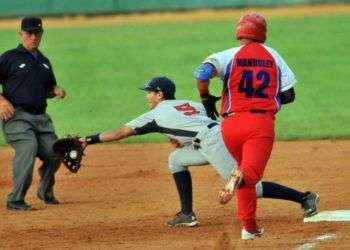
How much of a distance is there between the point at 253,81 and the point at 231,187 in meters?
0.87

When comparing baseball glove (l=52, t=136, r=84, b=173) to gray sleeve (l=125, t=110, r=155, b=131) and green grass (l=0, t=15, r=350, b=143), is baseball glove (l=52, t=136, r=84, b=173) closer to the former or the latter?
gray sleeve (l=125, t=110, r=155, b=131)

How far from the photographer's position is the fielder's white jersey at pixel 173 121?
890 cm

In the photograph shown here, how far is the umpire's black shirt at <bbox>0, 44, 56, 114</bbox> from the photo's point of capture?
10.3 m

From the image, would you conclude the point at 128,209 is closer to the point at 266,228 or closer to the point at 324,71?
the point at 266,228

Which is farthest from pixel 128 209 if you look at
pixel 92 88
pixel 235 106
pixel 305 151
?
pixel 92 88

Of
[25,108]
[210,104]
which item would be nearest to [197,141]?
[210,104]

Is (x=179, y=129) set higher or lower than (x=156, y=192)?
higher

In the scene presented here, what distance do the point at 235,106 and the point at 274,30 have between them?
19974mm

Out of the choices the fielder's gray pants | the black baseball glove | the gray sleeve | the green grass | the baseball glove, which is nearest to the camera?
the black baseball glove

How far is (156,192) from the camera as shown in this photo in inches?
441

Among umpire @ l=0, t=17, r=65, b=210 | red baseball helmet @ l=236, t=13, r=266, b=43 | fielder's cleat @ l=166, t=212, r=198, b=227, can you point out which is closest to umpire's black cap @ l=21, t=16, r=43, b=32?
umpire @ l=0, t=17, r=65, b=210

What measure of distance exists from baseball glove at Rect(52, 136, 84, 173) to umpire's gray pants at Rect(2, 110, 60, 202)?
0.71 metres

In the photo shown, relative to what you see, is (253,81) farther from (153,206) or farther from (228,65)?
(153,206)

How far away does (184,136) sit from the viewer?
904 centimetres
